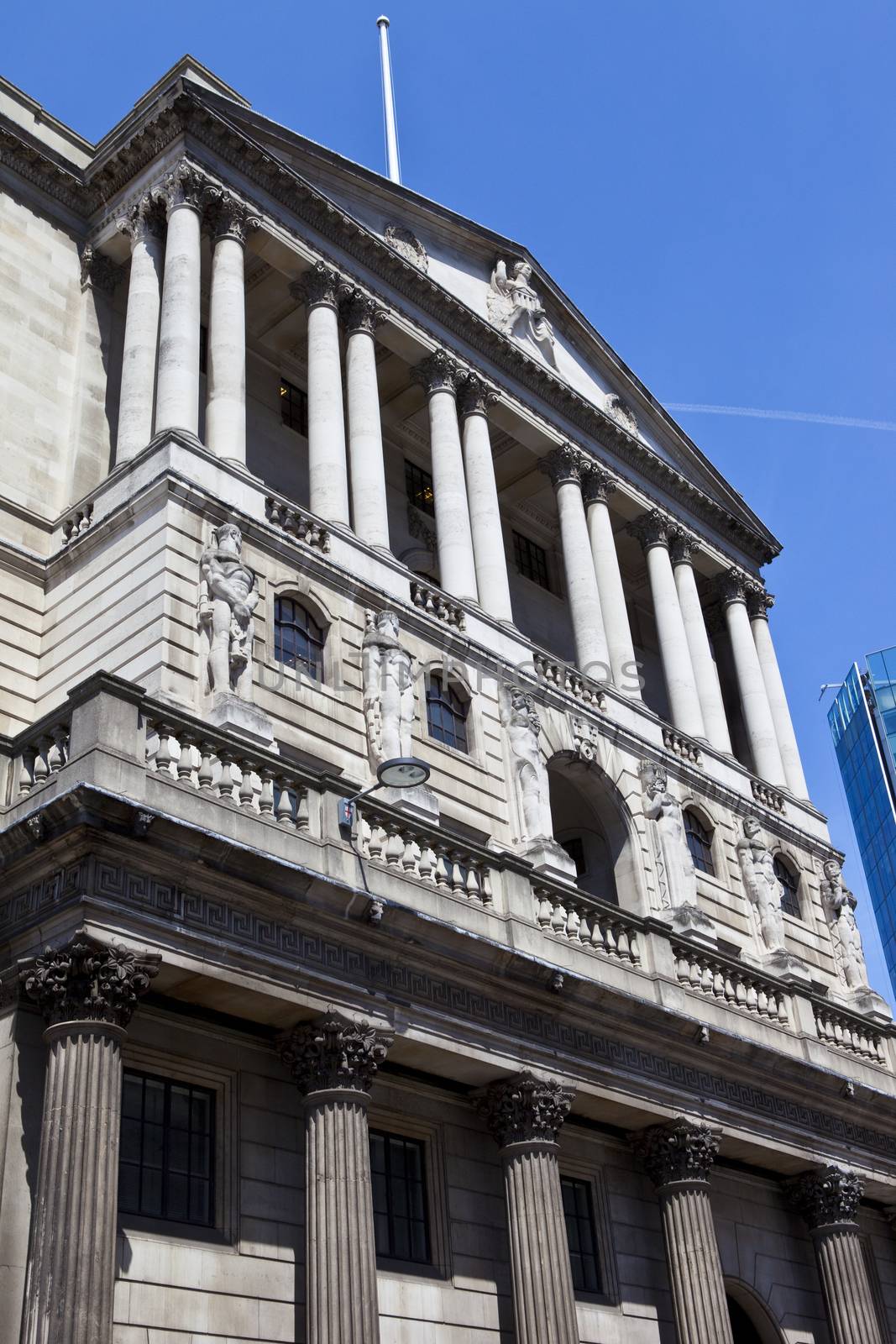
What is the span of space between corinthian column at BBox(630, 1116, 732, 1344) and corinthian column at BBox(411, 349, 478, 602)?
12.2m

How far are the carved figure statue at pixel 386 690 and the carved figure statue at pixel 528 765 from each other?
2.94 meters

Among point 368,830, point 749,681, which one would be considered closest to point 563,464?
point 749,681

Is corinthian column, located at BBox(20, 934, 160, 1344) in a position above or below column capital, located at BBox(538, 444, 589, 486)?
below

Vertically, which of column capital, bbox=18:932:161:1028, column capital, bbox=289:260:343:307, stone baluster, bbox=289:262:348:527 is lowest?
column capital, bbox=18:932:161:1028

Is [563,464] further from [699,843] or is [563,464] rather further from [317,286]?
[699,843]

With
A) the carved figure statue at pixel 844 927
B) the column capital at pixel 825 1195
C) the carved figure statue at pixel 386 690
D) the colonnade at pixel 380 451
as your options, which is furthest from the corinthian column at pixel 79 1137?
the carved figure statue at pixel 844 927

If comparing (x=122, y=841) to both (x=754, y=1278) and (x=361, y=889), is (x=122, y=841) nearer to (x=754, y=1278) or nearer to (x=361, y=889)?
(x=361, y=889)

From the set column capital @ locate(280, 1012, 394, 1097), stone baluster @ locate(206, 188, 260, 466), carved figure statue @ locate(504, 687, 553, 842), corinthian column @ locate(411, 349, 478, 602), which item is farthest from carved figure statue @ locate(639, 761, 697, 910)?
column capital @ locate(280, 1012, 394, 1097)

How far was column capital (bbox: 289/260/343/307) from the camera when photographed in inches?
1378

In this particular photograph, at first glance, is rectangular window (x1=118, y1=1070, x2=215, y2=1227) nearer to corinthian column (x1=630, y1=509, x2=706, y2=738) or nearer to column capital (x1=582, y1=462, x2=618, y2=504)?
corinthian column (x1=630, y1=509, x2=706, y2=738)

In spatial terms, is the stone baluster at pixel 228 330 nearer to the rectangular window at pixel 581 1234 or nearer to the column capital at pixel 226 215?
the column capital at pixel 226 215

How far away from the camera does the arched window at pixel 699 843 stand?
36281 mm

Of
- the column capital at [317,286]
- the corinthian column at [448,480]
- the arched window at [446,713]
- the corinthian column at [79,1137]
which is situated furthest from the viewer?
the column capital at [317,286]

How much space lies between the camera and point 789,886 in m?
39.7
